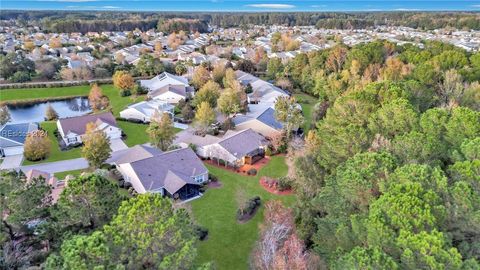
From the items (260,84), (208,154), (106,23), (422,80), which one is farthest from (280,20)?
(208,154)

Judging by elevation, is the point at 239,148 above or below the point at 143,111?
above

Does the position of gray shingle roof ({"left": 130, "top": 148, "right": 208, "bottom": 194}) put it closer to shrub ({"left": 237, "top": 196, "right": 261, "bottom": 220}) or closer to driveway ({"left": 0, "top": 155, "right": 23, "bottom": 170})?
shrub ({"left": 237, "top": 196, "right": 261, "bottom": 220})

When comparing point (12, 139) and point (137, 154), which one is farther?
point (12, 139)

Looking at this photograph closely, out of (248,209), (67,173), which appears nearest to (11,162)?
(67,173)

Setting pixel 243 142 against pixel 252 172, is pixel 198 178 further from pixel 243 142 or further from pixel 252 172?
pixel 243 142

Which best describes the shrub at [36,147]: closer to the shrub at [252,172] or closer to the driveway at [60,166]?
the driveway at [60,166]

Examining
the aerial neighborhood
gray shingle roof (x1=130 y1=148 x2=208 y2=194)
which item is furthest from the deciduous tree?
gray shingle roof (x1=130 y1=148 x2=208 y2=194)

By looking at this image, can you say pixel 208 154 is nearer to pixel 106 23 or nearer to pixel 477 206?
pixel 477 206
